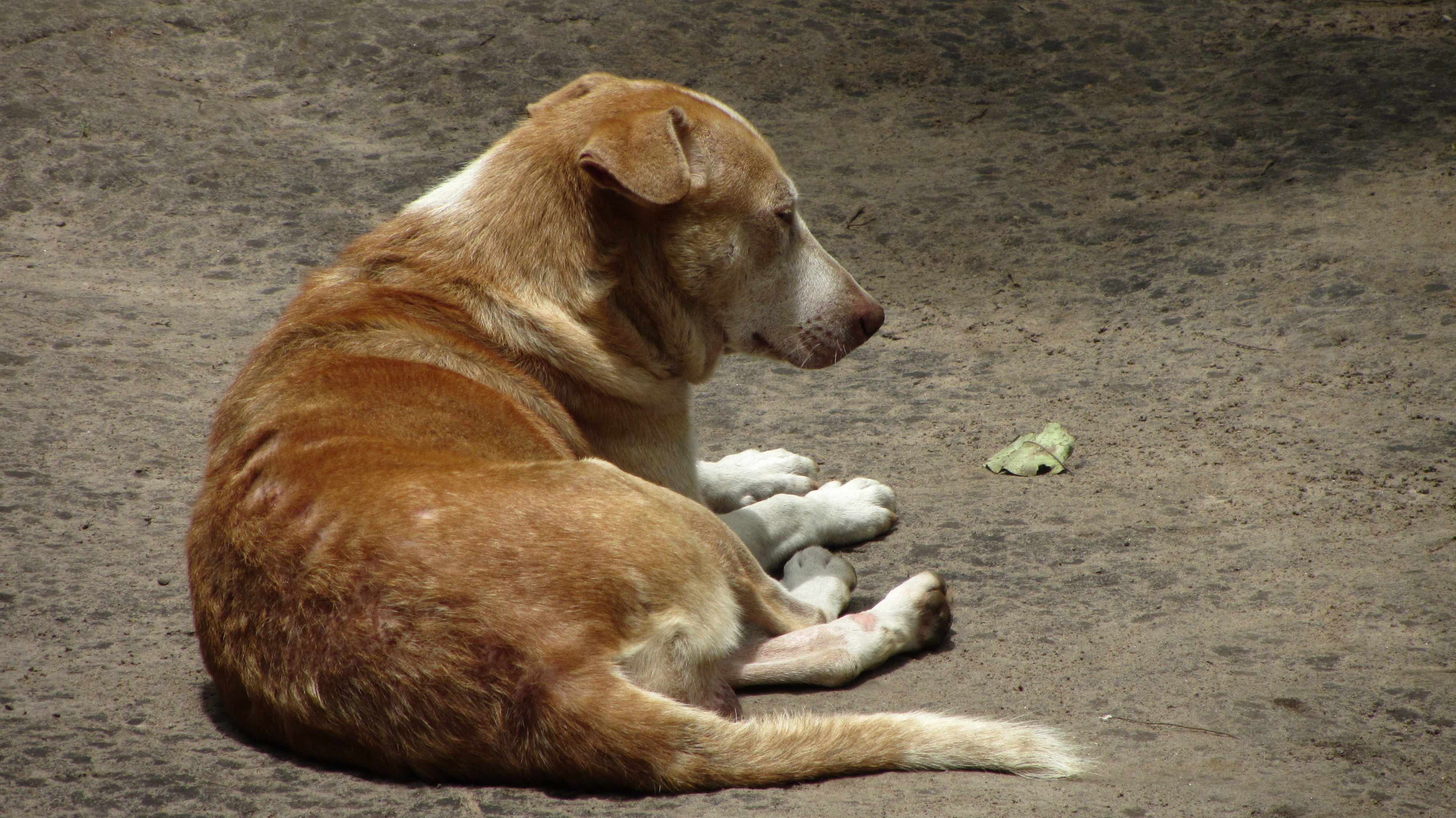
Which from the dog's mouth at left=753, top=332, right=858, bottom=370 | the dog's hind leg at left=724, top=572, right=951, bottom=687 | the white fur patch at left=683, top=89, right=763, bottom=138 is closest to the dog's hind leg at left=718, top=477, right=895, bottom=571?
the dog's mouth at left=753, top=332, right=858, bottom=370

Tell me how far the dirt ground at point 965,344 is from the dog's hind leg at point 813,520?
0.10m

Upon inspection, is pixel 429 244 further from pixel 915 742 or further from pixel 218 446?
pixel 915 742

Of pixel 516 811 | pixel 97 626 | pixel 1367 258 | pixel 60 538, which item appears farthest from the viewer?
pixel 1367 258

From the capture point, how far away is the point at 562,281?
3457 mm

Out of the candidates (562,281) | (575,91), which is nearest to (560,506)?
(562,281)

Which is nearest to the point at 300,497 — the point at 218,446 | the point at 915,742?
the point at 218,446

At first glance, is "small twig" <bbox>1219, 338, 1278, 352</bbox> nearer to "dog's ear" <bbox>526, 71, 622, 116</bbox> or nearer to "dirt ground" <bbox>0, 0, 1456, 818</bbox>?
"dirt ground" <bbox>0, 0, 1456, 818</bbox>

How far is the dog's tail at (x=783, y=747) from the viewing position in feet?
8.21

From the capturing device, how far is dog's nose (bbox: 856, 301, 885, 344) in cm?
398

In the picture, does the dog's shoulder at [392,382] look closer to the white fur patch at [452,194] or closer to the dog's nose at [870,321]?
the white fur patch at [452,194]

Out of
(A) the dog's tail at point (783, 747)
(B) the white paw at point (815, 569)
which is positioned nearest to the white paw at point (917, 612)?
(B) the white paw at point (815, 569)

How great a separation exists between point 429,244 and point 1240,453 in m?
3.01

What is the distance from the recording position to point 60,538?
3898 millimetres

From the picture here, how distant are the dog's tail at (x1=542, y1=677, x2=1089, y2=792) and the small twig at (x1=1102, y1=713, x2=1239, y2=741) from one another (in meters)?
0.23
